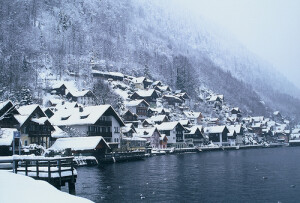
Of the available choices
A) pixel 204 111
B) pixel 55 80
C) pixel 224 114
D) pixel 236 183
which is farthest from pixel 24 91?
pixel 224 114

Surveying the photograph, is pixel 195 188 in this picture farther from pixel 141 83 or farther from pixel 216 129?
pixel 141 83

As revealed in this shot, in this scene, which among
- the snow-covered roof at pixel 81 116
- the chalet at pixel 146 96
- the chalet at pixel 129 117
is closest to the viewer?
the snow-covered roof at pixel 81 116

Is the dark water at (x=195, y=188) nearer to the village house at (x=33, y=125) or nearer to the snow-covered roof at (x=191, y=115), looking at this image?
the village house at (x=33, y=125)

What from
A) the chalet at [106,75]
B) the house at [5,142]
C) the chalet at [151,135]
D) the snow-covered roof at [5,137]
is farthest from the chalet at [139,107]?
the house at [5,142]

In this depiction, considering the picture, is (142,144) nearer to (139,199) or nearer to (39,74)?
(139,199)

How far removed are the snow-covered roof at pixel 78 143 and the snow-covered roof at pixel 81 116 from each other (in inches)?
313

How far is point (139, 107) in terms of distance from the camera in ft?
439

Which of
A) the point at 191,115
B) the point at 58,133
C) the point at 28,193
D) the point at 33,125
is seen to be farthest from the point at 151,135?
the point at 28,193

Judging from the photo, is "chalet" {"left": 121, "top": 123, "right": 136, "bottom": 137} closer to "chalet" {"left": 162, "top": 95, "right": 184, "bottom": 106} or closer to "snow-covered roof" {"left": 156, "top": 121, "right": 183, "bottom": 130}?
"snow-covered roof" {"left": 156, "top": 121, "right": 183, "bottom": 130}

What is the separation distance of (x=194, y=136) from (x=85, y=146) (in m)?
72.6

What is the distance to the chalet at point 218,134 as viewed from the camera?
14412 centimetres

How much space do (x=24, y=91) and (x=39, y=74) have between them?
6420 cm

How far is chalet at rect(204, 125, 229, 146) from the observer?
144 meters

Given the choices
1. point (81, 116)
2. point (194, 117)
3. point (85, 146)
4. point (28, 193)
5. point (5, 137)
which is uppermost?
point (194, 117)
